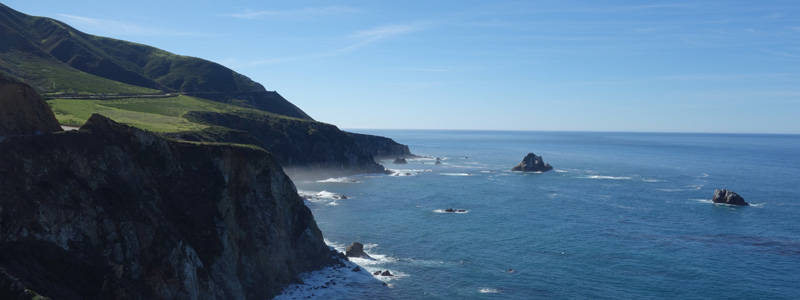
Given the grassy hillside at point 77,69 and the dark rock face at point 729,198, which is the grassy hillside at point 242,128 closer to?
the grassy hillside at point 77,69

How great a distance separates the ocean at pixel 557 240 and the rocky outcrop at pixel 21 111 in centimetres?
2707

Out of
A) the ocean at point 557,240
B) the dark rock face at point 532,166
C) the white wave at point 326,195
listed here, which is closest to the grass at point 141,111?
the ocean at point 557,240

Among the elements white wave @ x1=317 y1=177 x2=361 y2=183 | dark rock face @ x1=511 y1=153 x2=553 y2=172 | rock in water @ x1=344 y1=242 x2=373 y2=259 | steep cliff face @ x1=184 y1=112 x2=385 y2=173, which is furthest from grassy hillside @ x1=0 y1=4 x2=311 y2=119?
dark rock face @ x1=511 y1=153 x2=553 y2=172

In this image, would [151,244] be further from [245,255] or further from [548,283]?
[548,283]

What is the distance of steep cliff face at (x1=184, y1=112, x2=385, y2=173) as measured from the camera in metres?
134

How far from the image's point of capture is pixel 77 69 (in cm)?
15688

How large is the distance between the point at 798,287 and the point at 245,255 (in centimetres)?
6063

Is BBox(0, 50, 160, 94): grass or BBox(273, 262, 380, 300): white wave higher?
BBox(0, 50, 160, 94): grass

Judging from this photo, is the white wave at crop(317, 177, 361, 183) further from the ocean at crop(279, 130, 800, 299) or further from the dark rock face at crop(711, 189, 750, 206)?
the dark rock face at crop(711, 189, 750, 206)

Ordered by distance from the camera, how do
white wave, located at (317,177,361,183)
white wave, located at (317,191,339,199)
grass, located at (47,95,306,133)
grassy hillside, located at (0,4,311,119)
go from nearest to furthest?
grass, located at (47,95,306,133) < white wave, located at (317,191,339,199) < grassy hillside, located at (0,4,311,119) < white wave, located at (317,177,361,183)

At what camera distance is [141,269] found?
38.6m

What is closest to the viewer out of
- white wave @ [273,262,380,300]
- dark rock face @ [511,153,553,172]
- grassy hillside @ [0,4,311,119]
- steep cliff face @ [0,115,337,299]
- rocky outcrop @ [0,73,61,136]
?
steep cliff face @ [0,115,337,299]

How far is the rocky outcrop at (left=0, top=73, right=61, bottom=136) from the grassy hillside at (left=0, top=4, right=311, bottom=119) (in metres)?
71.0

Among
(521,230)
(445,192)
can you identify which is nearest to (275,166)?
(521,230)
